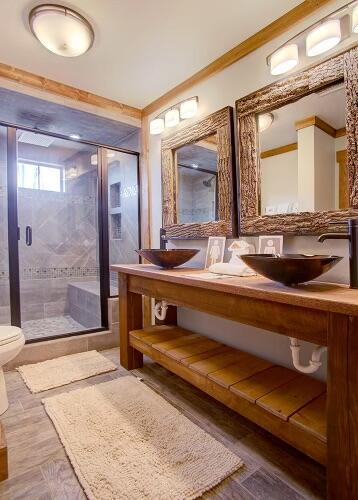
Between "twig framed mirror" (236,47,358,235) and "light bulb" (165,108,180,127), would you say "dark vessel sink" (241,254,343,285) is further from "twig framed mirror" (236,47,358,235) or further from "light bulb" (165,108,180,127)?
"light bulb" (165,108,180,127)

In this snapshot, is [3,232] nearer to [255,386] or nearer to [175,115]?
[175,115]

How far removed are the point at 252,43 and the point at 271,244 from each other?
136 centimetres

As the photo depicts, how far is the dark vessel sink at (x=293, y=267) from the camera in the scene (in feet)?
3.60

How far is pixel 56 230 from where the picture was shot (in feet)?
12.3

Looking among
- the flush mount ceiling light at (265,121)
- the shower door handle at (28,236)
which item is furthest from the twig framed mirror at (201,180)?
the shower door handle at (28,236)

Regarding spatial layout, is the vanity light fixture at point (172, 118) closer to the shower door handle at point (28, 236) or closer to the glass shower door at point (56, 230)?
the glass shower door at point (56, 230)

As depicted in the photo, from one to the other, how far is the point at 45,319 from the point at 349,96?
3690 mm

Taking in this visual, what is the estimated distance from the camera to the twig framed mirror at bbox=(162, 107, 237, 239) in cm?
198

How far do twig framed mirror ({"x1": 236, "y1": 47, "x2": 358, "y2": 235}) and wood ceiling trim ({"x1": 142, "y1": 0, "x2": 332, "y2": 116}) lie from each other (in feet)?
1.14

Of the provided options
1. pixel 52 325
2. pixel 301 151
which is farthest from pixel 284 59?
pixel 52 325

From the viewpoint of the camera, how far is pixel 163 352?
5.99 ft

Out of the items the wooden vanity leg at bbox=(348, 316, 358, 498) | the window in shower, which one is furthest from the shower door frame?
the wooden vanity leg at bbox=(348, 316, 358, 498)

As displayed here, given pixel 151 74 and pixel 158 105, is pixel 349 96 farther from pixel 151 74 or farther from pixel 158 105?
pixel 158 105

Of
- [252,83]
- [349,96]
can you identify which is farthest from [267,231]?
[252,83]
